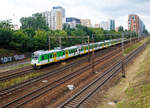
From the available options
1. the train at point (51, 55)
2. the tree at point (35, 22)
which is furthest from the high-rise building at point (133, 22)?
the train at point (51, 55)

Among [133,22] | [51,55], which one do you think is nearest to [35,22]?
[51,55]

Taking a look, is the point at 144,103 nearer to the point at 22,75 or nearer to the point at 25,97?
the point at 25,97

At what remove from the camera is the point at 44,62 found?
2834cm

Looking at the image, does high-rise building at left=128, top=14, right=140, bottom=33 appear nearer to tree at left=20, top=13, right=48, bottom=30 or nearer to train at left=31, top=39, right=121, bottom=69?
tree at left=20, top=13, right=48, bottom=30

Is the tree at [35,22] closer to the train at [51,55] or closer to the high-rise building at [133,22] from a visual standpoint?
the train at [51,55]

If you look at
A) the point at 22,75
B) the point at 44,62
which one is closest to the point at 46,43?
the point at 44,62

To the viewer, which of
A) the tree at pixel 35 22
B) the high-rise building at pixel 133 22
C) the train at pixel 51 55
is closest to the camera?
the train at pixel 51 55

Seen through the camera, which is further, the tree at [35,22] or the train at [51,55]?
the tree at [35,22]

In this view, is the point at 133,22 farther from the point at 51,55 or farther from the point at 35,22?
the point at 51,55

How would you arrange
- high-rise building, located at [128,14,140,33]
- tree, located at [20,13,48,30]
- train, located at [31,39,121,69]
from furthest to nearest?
1. high-rise building, located at [128,14,140,33]
2. tree, located at [20,13,48,30]
3. train, located at [31,39,121,69]

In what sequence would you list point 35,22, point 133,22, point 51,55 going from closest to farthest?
point 51,55 < point 35,22 < point 133,22

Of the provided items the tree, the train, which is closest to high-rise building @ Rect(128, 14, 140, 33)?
the tree

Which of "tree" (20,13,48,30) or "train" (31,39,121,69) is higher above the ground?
"tree" (20,13,48,30)

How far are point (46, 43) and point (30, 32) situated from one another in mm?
7615
